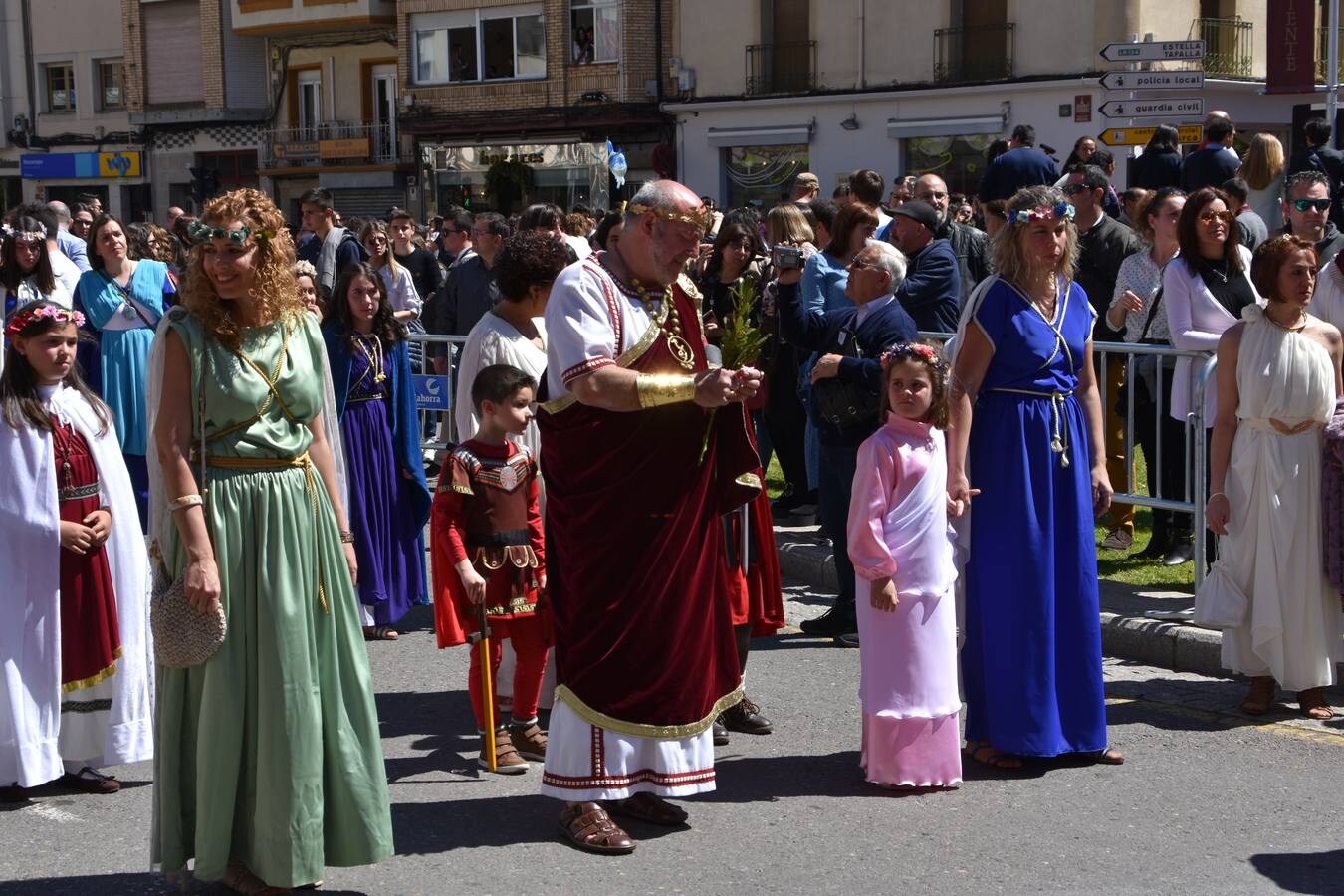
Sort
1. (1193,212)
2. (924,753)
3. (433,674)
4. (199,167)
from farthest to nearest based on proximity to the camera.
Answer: (199,167)
(1193,212)
(433,674)
(924,753)

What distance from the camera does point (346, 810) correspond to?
4758 mm

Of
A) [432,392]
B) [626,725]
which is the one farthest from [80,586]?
[432,392]

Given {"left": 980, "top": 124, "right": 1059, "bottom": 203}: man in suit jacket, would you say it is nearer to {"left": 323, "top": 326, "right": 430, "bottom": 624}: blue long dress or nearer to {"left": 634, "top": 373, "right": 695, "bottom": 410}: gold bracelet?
{"left": 323, "top": 326, "right": 430, "bottom": 624}: blue long dress

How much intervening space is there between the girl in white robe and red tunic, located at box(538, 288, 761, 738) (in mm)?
1798

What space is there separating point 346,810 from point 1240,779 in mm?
3144

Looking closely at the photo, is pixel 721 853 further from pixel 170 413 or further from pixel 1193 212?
pixel 1193 212

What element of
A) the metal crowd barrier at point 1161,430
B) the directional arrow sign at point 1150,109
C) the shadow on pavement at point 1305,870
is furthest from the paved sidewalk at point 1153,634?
the directional arrow sign at point 1150,109

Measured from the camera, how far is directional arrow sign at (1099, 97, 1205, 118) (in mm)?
12805

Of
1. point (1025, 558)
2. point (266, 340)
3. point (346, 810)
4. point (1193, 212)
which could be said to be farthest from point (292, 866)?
point (1193, 212)

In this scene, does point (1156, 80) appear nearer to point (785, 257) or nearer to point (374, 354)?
point (785, 257)

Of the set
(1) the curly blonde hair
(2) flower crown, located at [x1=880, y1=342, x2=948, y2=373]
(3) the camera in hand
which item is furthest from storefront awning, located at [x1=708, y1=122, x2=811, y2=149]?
(1) the curly blonde hair

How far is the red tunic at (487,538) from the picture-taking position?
20.3 ft

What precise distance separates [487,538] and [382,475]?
2192mm

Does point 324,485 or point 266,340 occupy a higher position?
point 266,340
